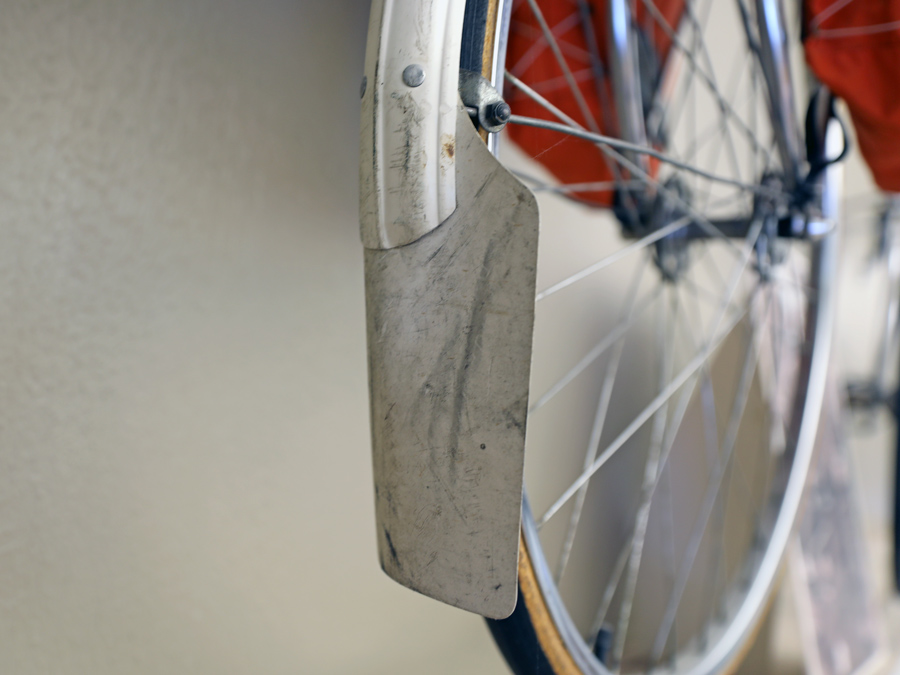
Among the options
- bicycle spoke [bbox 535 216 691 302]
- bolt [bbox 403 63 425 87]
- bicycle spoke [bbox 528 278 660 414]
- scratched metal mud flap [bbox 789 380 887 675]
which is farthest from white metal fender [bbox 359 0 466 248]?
scratched metal mud flap [bbox 789 380 887 675]

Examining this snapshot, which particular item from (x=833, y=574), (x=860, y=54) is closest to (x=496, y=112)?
(x=860, y=54)

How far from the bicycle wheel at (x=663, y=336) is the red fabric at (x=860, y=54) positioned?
0.04 metres

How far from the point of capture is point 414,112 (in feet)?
1.05

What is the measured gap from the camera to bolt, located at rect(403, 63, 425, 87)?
318mm

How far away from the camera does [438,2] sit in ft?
1.06

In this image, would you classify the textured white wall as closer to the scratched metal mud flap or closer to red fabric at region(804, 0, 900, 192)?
red fabric at region(804, 0, 900, 192)

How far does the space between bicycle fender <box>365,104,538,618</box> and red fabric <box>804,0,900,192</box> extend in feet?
1.84

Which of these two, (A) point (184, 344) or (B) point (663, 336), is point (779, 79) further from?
(A) point (184, 344)

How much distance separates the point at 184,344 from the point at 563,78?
1.67 feet

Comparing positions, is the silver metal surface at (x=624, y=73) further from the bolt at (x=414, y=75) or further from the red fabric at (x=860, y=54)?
the bolt at (x=414, y=75)

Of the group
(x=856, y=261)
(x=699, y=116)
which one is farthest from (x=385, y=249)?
(x=856, y=261)

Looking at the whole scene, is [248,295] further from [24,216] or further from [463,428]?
[463,428]

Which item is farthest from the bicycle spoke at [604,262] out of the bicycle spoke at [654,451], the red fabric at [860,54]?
the bicycle spoke at [654,451]

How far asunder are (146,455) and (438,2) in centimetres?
36
